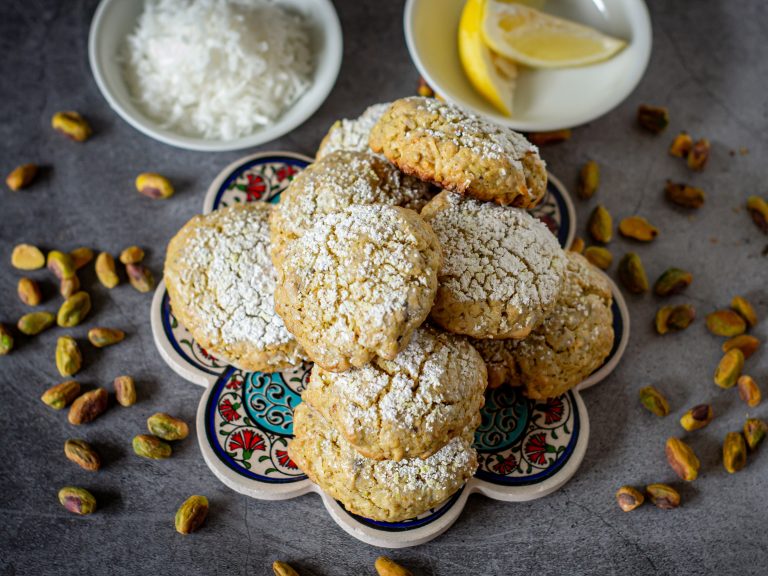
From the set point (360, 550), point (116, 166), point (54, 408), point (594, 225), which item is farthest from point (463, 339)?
point (116, 166)

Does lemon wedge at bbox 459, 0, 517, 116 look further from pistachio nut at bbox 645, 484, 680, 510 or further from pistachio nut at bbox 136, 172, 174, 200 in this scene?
pistachio nut at bbox 645, 484, 680, 510

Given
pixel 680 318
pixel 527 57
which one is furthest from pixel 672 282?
pixel 527 57

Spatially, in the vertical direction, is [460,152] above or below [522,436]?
above

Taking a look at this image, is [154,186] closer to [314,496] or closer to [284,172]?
[284,172]

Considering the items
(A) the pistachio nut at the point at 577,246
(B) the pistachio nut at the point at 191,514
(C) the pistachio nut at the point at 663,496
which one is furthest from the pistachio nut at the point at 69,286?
(C) the pistachio nut at the point at 663,496

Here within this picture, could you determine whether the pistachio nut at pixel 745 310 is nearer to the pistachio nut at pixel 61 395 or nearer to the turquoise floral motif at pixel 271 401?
the turquoise floral motif at pixel 271 401

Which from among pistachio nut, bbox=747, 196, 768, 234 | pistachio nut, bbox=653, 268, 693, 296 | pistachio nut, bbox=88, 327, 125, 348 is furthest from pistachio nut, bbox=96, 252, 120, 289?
pistachio nut, bbox=747, 196, 768, 234
